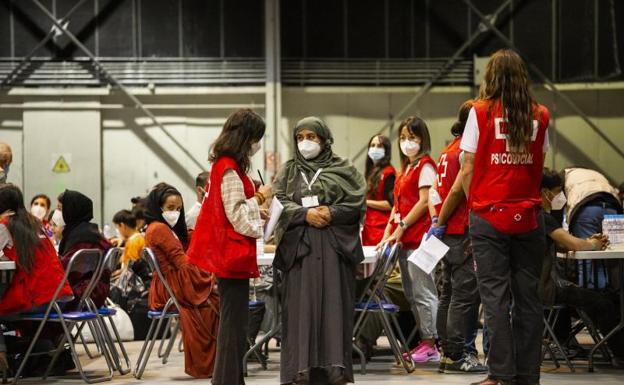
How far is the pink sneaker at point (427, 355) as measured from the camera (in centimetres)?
698

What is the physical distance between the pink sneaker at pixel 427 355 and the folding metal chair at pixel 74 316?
1929mm

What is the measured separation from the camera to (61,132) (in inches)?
509

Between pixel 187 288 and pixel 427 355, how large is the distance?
1.62 meters

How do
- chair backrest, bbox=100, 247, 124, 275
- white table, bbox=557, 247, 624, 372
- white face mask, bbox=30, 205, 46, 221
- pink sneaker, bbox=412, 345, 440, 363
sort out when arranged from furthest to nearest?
white face mask, bbox=30, 205, 46, 221
pink sneaker, bbox=412, 345, 440, 363
chair backrest, bbox=100, 247, 124, 275
white table, bbox=557, 247, 624, 372

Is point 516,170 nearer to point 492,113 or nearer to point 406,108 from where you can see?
point 492,113

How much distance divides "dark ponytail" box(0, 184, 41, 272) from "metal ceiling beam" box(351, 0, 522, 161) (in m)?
6.99

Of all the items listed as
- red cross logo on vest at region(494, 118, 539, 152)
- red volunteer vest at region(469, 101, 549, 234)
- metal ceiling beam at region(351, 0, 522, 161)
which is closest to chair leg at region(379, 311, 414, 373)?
red volunteer vest at region(469, 101, 549, 234)

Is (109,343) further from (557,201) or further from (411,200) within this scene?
(557,201)

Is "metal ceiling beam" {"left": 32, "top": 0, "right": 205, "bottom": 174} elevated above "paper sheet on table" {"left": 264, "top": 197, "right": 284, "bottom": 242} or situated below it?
above

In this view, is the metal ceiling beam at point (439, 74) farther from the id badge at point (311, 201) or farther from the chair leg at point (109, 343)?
the id badge at point (311, 201)

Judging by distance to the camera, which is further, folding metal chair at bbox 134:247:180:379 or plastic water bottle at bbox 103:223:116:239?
plastic water bottle at bbox 103:223:116:239

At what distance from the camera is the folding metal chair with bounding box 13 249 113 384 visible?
6281 mm

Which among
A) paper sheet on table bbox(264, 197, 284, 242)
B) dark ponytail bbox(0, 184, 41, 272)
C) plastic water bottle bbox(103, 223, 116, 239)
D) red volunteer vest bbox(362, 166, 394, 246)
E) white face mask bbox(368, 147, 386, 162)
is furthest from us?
plastic water bottle bbox(103, 223, 116, 239)

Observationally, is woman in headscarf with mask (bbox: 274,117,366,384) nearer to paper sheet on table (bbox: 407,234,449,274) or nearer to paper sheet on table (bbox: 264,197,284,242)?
paper sheet on table (bbox: 264,197,284,242)
